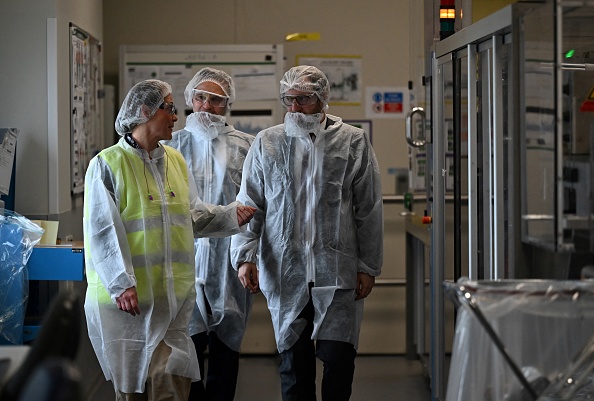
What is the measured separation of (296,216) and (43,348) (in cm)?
191

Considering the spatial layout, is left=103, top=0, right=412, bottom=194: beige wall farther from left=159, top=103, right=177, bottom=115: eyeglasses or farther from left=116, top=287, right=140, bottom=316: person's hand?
left=116, top=287, right=140, bottom=316: person's hand

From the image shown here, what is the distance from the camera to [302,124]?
12.4 ft

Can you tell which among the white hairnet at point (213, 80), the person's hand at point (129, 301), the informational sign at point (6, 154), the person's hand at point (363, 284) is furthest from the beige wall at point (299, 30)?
the person's hand at point (129, 301)

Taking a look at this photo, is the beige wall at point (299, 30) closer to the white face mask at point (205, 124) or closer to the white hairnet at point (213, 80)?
the white hairnet at point (213, 80)

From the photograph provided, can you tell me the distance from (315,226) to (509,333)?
1384 millimetres

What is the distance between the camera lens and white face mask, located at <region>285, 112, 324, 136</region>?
3756mm

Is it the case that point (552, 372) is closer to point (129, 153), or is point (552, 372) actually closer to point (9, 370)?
point (9, 370)

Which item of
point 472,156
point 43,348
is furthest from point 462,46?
point 43,348

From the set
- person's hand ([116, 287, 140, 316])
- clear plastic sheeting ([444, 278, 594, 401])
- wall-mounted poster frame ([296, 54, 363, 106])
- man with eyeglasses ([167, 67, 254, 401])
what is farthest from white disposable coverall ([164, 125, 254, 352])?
clear plastic sheeting ([444, 278, 594, 401])

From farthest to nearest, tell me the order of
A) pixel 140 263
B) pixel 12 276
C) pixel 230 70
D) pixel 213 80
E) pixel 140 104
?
pixel 230 70, pixel 213 80, pixel 12 276, pixel 140 104, pixel 140 263

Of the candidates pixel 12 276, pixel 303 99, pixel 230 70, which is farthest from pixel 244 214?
pixel 230 70

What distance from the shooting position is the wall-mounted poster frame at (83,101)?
194 inches

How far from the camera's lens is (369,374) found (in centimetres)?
560

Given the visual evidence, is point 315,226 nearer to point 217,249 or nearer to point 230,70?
point 217,249
